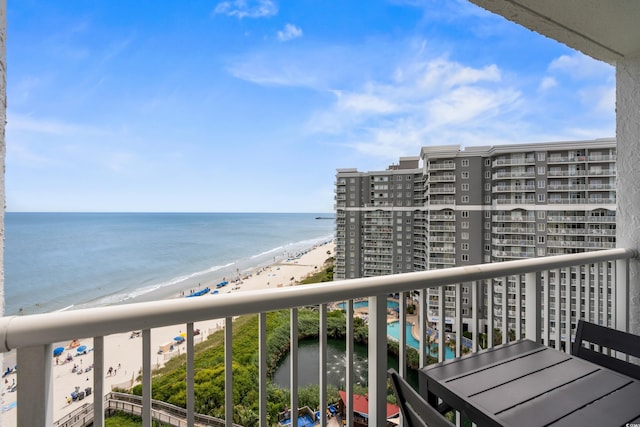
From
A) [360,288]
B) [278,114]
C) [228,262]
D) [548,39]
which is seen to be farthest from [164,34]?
[360,288]

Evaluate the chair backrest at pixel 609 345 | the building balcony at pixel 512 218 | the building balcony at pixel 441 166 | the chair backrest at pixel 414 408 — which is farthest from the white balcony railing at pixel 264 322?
the building balcony at pixel 441 166

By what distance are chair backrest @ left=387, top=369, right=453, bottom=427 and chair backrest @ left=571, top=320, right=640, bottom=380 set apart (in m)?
1.09

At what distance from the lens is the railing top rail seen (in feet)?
2.10

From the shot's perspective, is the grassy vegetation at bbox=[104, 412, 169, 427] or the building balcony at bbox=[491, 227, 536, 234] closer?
the grassy vegetation at bbox=[104, 412, 169, 427]

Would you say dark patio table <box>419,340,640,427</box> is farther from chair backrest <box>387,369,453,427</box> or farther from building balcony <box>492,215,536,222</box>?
building balcony <box>492,215,536,222</box>

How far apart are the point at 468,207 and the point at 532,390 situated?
31.3 feet

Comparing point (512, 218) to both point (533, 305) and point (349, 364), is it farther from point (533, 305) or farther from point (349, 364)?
point (349, 364)

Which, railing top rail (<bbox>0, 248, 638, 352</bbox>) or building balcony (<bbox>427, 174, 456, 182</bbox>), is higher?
building balcony (<bbox>427, 174, 456, 182</bbox>)

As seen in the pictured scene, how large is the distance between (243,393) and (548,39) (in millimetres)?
2807

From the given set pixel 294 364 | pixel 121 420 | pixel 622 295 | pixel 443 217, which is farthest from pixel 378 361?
pixel 443 217

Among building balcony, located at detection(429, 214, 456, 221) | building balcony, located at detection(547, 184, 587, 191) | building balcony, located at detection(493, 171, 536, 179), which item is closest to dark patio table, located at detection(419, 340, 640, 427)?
building balcony, located at detection(547, 184, 587, 191)

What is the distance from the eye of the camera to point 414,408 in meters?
0.73

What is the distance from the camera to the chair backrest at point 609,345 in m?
1.23

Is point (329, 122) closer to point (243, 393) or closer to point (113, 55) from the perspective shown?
point (113, 55)
